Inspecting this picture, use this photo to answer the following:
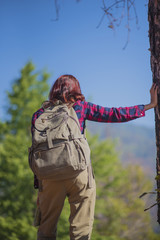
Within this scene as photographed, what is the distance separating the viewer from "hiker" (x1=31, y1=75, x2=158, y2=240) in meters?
1.92

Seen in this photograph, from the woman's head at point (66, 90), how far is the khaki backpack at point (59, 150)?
0.17 m

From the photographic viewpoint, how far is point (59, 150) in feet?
5.97

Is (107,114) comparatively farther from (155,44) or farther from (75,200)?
(155,44)

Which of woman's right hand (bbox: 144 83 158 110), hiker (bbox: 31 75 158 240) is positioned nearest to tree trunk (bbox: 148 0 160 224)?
woman's right hand (bbox: 144 83 158 110)

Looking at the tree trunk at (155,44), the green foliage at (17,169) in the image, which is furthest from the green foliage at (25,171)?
the tree trunk at (155,44)

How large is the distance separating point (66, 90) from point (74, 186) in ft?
2.24

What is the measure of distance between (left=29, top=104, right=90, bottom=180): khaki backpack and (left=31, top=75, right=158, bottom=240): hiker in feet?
0.25

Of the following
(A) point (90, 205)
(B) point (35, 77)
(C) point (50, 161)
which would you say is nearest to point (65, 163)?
(C) point (50, 161)

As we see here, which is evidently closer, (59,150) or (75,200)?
(59,150)

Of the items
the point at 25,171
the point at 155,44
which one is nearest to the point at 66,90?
the point at 155,44

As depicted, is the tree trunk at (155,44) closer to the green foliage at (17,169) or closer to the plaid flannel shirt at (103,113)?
the plaid flannel shirt at (103,113)

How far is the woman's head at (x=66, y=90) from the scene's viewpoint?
206cm

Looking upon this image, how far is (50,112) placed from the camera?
201cm

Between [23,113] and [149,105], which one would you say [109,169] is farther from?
[149,105]
